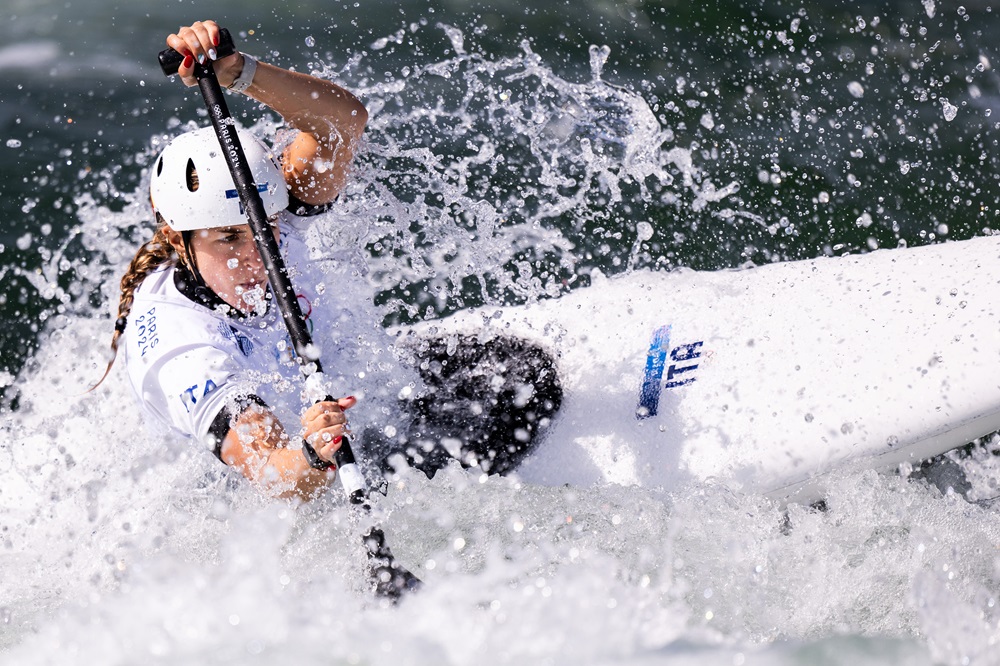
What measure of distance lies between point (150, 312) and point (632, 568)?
1688mm

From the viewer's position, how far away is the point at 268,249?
3.05 metres

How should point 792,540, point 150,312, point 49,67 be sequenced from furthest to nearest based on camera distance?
point 49,67 → point 792,540 → point 150,312

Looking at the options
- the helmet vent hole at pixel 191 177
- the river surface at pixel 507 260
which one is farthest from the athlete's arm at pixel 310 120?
the helmet vent hole at pixel 191 177

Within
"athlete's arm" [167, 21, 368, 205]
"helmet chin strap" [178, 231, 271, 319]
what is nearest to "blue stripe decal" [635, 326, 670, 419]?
"athlete's arm" [167, 21, 368, 205]

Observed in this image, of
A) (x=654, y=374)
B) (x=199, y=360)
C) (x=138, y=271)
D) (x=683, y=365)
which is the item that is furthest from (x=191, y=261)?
(x=683, y=365)

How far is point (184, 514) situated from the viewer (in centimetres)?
338

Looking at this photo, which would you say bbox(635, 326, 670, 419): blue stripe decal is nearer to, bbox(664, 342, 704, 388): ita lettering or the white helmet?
bbox(664, 342, 704, 388): ita lettering

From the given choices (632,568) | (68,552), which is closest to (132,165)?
(68,552)

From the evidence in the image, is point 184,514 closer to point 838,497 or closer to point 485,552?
point 485,552

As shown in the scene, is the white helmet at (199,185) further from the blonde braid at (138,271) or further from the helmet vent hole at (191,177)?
the blonde braid at (138,271)

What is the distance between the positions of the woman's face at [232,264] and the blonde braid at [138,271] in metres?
0.12

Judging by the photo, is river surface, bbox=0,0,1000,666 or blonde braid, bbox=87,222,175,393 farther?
blonde braid, bbox=87,222,175,393

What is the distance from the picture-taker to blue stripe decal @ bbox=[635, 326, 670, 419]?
148 inches

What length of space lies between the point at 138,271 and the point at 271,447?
0.81 meters
